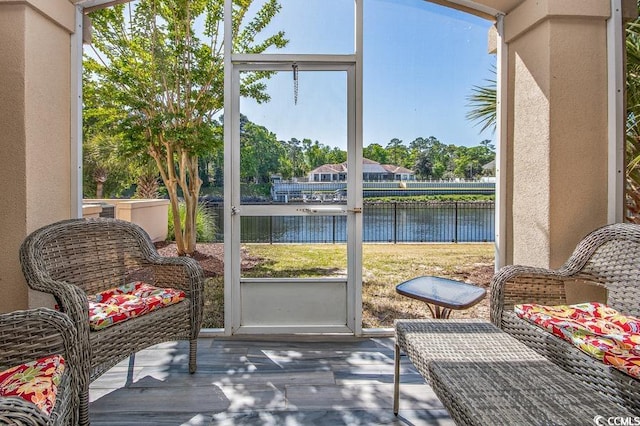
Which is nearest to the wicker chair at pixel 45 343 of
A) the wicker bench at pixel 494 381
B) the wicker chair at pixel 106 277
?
the wicker chair at pixel 106 277

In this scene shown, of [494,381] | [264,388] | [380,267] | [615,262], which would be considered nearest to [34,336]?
[264,388]

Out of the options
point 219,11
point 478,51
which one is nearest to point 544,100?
point 478,51

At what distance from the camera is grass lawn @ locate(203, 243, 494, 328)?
302cm

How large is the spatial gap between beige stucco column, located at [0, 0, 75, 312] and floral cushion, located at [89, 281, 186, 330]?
1.90 feet

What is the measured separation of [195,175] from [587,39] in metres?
4.00

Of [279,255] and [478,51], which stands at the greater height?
[478,51]

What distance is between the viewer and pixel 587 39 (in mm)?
2297

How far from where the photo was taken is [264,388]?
2.17 metres

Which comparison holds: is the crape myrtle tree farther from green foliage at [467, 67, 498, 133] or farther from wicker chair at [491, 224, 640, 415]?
wicker chair at [491, 224, 640, 415]

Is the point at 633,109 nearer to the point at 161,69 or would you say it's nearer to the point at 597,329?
the point at 597,329

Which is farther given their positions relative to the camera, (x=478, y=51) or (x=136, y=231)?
(x=478, y=51)

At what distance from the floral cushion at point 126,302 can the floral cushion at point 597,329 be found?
208cm

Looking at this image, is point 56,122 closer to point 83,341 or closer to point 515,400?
point 83,341

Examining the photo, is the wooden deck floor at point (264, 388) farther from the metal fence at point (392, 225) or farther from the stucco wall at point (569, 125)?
the stucco wall at point (569, 125)
